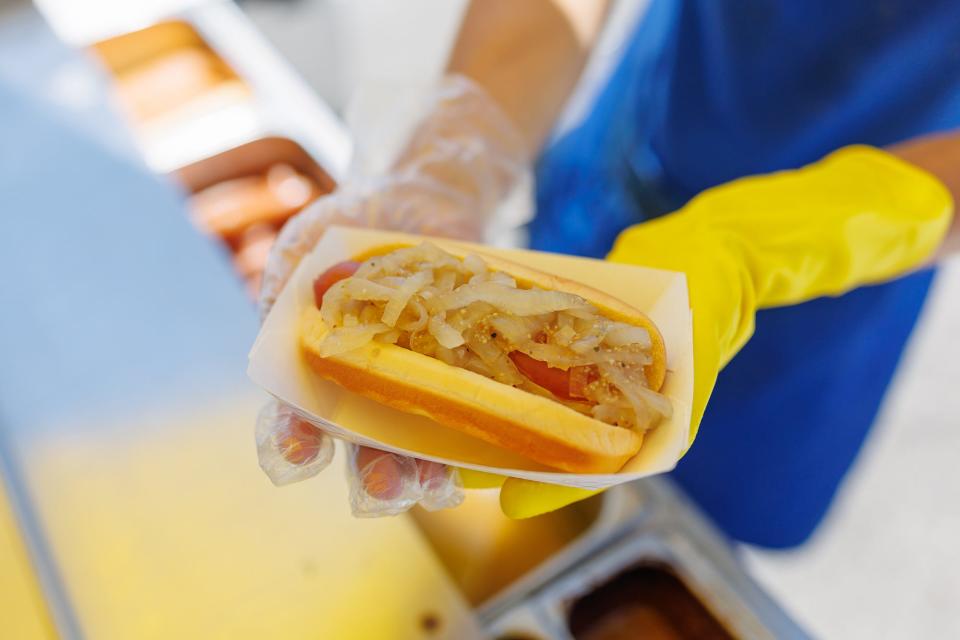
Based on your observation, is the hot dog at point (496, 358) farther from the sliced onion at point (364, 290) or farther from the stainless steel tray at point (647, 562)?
the stainless steel tray at point (647, 562)

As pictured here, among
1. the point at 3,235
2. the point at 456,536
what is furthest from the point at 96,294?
the point at 456,536

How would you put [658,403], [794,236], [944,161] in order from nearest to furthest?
[658,403]
[794,236]
[944,161]

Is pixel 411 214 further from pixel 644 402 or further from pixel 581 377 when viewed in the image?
pixel 644 402

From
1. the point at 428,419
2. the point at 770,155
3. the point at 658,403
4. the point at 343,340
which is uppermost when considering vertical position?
the point at 343,340

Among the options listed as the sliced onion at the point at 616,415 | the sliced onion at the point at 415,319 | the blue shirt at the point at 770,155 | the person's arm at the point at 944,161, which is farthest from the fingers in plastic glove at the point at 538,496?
the person's arm at the point at 944,161

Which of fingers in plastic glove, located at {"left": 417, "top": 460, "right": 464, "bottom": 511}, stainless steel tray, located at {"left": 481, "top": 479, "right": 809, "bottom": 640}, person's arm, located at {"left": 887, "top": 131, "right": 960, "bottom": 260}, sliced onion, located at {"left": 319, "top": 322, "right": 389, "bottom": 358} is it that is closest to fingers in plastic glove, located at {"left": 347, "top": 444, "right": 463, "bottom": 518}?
fingers in plastic glove, located at {"left": 417, "top": 460, "right": 464, "bottom": 511}

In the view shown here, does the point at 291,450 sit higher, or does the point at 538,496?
the point at 291,450

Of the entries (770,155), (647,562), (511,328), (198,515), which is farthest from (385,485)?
(770,155)
